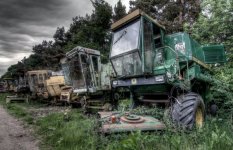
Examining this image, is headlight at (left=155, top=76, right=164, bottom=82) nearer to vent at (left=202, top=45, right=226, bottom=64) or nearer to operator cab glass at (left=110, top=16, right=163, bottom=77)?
operator cab glass at (left=110, top=16, right=163, bottom=77)

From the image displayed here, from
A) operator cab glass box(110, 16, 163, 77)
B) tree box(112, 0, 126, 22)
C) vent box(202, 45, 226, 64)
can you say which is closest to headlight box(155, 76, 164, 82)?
operator cab glass box(110, 16, 163, 77)

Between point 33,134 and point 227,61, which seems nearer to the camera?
point 33,134

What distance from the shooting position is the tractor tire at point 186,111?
18.9 feet

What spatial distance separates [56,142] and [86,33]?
1070 inches

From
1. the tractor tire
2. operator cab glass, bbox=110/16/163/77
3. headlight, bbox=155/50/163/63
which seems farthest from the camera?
headlight, bbox=155/50/163/63

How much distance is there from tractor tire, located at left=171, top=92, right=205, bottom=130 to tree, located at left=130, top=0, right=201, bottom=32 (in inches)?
581

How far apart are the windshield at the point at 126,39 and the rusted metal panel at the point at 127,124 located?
2317mm

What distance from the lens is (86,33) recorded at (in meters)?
31.8

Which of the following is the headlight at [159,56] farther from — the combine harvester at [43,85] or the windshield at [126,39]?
the combine harvester at [43,85]

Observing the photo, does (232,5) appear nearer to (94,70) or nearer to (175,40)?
(175,40)

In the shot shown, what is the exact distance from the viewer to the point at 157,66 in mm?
7367

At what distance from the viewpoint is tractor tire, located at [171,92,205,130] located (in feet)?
18.9

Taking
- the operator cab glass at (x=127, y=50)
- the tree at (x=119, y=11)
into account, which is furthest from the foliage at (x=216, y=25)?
the tree at (x=119, y=11)

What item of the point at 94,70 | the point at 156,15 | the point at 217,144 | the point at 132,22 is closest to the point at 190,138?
the point at 217,144
